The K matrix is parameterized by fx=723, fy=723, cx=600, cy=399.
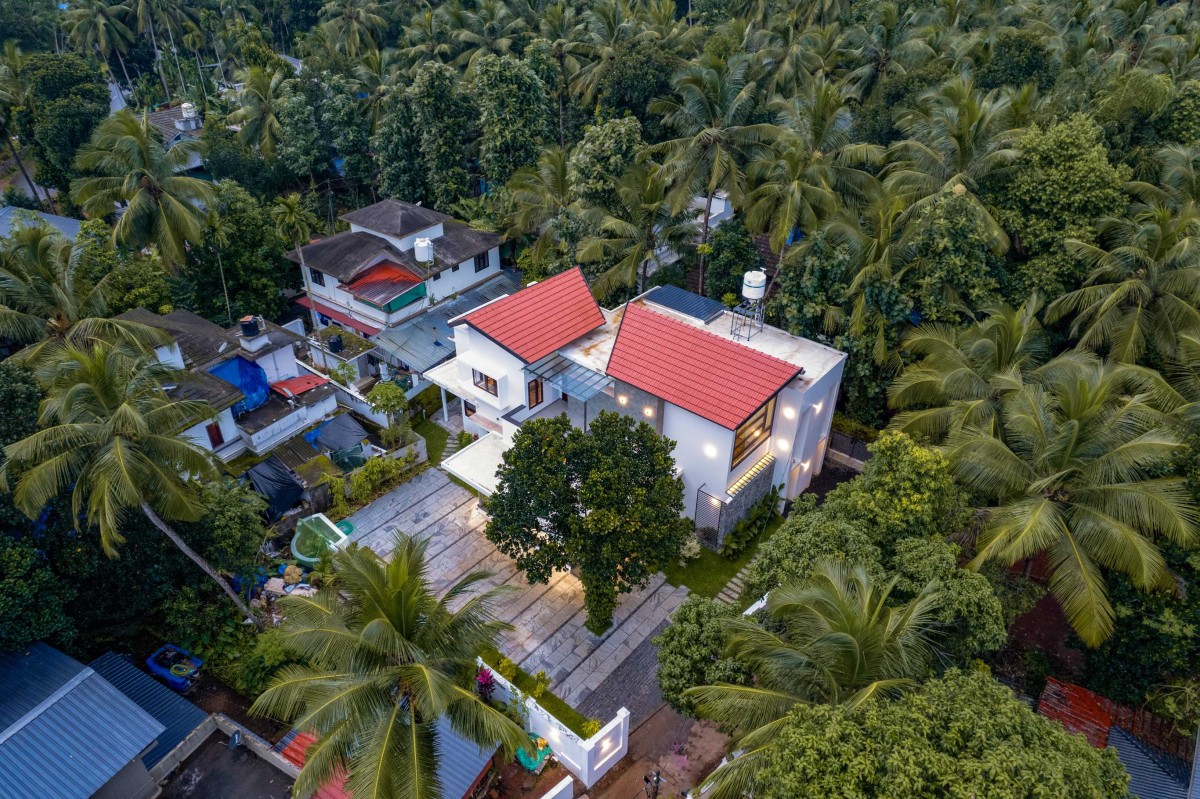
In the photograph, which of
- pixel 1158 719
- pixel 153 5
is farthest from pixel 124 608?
pixel 153 5

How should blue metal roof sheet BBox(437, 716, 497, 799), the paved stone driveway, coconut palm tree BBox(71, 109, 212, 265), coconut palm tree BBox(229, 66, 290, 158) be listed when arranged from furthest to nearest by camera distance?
coconut palm tree BBox(229, 66, 290, 158), coconut palm tree BBox(71, 109, 212, 265), the paved stone driveway, blue metal roof sheet BBox(437, 716, 497, 799)

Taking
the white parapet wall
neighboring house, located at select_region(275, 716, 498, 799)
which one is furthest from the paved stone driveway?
neighboring house, located at select_region(275, 716, 498, 799)

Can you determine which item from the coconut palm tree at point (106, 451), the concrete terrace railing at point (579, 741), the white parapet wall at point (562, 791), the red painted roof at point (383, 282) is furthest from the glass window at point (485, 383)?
the white parapet wall at point (562, 791)

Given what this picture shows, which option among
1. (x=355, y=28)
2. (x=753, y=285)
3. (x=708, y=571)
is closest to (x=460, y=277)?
(x=753, y=285)

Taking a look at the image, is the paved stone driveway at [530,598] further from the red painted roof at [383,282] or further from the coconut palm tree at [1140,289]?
the coconut palm tree at [1140,289]

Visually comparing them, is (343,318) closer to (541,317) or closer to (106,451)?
(541,317)

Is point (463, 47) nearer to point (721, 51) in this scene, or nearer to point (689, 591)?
point (721, 51)

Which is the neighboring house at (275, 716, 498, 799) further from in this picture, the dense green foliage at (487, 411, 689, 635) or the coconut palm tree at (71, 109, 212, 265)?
the coconut palm tree at (71, 109, 212, 265)
